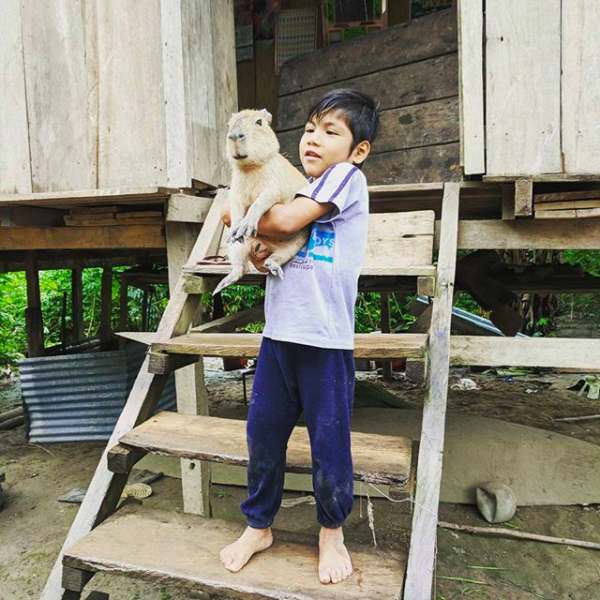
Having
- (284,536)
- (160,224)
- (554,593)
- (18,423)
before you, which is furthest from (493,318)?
(18,423)

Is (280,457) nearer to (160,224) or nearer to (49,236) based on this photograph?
(160,224)

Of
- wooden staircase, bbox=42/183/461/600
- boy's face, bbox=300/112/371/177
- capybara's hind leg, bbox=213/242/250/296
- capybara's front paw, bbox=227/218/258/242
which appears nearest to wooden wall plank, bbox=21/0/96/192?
wooden staircase, bbox=42/183/461/600

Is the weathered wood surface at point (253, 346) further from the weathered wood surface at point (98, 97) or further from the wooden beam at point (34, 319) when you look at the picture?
the wooden beam at point (34, 319)

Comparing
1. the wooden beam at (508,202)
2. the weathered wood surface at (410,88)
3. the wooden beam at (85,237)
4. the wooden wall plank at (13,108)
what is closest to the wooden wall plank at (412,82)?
the weathered wood surface at (410,88)

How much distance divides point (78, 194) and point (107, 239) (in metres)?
0.63

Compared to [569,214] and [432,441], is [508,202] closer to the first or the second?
[569,214]

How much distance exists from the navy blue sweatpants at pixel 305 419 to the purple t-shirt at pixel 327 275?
7cm

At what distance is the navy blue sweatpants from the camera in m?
1.62

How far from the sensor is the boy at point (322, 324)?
160 centimetres

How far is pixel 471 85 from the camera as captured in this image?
2.65 metres

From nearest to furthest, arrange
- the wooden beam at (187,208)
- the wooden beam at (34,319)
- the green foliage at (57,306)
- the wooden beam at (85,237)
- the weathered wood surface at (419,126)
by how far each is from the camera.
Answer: the wooden beam at (187,208) → the wooden beam at (85,237) → the weathered wood surface at (419,126) → the wooden beam at (34,319) → the green foliage at (57,306)

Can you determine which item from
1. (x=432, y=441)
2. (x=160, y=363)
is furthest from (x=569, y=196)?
(x=160, y=363)

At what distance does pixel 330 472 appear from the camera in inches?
63.7

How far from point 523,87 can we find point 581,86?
0.27 m
